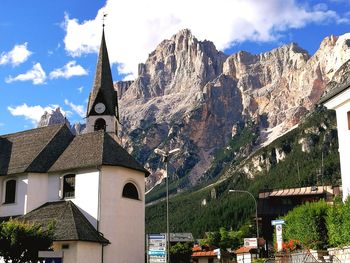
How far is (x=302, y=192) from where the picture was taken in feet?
259

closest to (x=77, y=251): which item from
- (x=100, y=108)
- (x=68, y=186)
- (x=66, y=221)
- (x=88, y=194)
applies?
(x=66, y=221)

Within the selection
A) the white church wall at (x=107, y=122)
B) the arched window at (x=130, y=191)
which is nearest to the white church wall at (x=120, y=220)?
the arched window at (x=130, y=191)

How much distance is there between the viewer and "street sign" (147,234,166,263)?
23.5 meters

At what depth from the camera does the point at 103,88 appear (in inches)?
2544

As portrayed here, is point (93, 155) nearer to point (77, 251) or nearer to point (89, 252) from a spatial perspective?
point (89, 252)

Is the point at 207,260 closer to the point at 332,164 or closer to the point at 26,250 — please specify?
the point at 26,250

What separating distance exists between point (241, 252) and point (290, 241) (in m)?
15.5

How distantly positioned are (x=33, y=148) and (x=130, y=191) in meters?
9.70

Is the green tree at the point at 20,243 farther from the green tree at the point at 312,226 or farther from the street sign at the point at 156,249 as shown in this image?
the green tree at the point at 312,226

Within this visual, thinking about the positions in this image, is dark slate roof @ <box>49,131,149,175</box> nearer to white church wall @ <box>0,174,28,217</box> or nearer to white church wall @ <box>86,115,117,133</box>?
white church wall @ <box>0,174,28,217</box>

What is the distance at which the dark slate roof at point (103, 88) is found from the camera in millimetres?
63125

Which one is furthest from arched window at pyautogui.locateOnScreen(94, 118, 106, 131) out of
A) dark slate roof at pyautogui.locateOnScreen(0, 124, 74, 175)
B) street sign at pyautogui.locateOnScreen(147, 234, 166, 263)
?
street sign at pyautogui.locateOnScreen(147, 234, 166, 263)

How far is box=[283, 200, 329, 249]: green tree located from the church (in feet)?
53.1

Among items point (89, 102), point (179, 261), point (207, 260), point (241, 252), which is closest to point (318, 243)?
point (241, 252)
